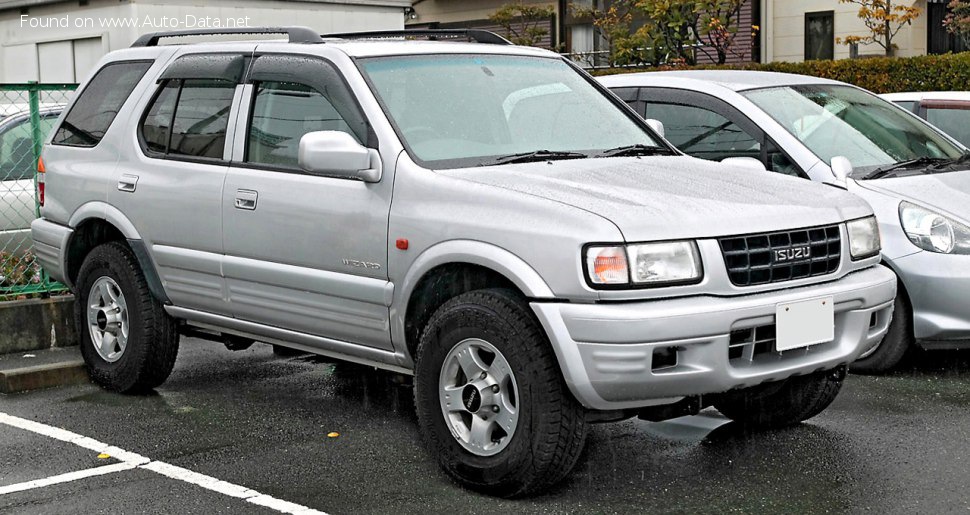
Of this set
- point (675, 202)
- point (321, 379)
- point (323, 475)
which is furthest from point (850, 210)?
point (321, 379)

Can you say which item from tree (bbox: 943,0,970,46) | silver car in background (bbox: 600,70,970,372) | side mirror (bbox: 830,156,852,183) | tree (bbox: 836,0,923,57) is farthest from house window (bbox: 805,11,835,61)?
side mirror (bbox: 830,156,852,183)

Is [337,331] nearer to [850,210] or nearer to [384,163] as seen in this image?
[384,163]

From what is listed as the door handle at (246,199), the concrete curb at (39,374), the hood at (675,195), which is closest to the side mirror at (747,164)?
the hood at (675,195)

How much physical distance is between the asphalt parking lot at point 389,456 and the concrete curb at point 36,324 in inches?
36.1

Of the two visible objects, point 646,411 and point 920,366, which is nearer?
point 646,411

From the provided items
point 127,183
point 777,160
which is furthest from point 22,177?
point 777,160

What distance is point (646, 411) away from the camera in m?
4.96

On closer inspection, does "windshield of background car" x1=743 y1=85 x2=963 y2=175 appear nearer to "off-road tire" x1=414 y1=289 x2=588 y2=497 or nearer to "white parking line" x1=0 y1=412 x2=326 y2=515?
"off-road tire" x1=414 y1=289 x2=588 y2=497

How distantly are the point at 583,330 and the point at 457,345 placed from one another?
1.98ft

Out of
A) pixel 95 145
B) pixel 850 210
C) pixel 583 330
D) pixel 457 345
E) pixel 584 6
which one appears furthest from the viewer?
pixel 584 6

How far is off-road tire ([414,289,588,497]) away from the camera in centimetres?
468

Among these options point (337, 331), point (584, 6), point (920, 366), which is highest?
point (584, 6)

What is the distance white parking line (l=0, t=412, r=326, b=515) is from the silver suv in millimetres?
652

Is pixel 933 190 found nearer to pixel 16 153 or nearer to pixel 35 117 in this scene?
pixel 35 117
